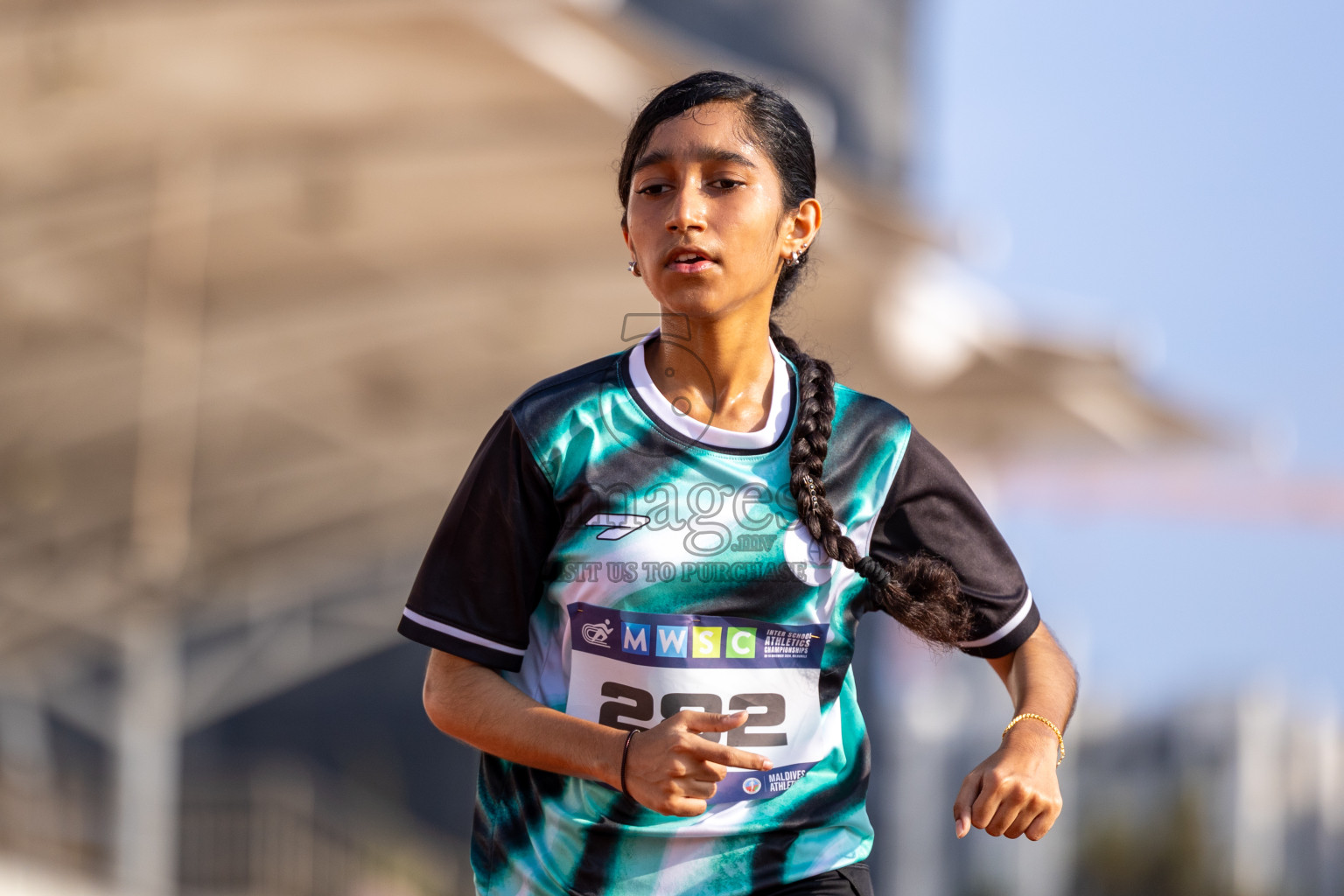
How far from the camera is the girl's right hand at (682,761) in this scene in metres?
1.75

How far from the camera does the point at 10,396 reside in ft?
50.8

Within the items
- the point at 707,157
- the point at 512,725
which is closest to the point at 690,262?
the point at 707,157

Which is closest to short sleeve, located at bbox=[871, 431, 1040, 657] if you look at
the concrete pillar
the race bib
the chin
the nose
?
the race bib

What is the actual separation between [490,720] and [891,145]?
65.5 feet

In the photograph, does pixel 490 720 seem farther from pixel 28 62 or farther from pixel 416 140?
pixel 416 140

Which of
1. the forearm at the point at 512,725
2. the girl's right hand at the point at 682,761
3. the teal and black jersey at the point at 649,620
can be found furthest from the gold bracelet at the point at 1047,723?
the forearm at the point at 512,725

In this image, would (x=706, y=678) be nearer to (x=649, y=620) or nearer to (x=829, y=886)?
(x=649, y=620)

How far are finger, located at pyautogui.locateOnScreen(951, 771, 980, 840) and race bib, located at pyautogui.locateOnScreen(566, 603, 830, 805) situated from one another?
0.78 ft

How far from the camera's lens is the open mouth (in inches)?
83.2

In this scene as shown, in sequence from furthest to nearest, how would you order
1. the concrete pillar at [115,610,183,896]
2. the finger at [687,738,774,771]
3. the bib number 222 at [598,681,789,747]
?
the concrete pillar at [115,610,183,896]
the bib number 222 at [598,681,789,747]
the finger at [687,738,774,771]

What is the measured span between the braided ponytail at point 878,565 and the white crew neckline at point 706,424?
0.03 meters

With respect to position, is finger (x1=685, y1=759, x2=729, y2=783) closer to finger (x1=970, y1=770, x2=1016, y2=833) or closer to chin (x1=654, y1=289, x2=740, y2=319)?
finger (x1=970, y1=770, x2=1016, y2=833)

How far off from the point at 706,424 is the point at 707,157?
1.21 feet

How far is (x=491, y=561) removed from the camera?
210 centimetres
